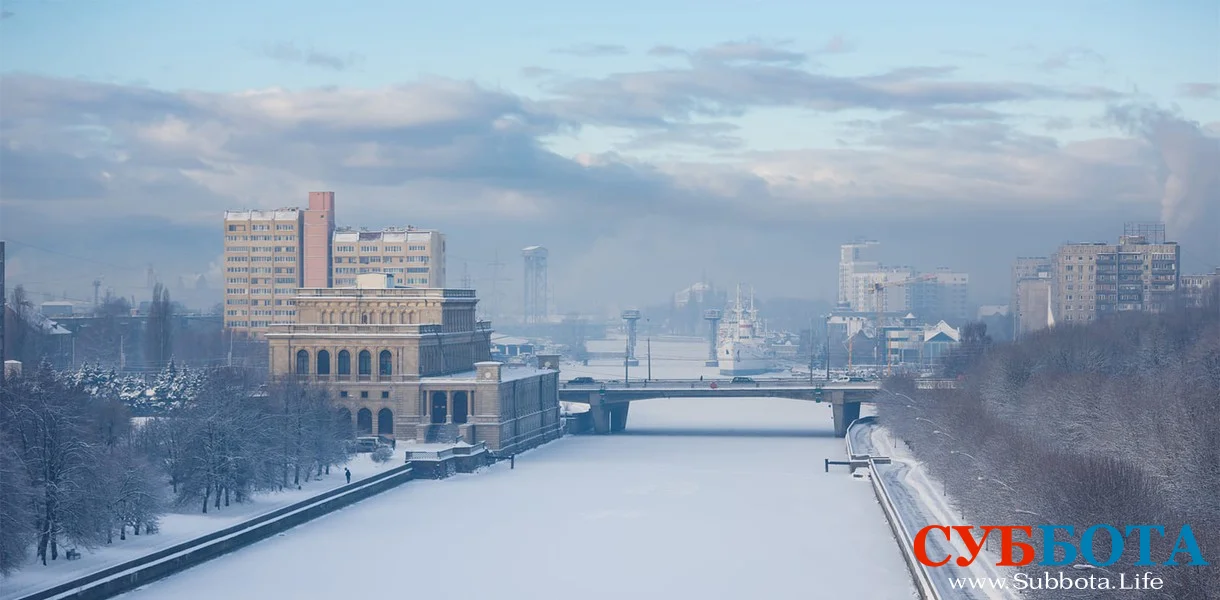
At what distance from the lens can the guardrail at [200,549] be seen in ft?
104

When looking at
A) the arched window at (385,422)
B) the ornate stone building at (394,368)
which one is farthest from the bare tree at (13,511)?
the arched window at (385,422)

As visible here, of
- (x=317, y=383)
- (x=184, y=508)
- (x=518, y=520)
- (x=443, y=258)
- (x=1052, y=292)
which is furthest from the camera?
(x=1052, y=292)

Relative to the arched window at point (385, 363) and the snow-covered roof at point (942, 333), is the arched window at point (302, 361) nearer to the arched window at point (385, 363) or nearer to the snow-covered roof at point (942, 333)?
the arched window at point (385, 363)

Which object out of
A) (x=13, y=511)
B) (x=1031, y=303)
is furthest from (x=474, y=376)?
(x=1031, y=303)

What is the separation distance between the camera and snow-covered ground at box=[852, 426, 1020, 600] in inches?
1252

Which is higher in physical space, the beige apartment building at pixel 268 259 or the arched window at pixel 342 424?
the beige apartment building at pixel 268 259

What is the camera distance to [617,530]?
4356 centimetres

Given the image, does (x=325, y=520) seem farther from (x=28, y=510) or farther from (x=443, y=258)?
(x=443, y=258)

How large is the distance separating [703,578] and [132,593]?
43.6ft

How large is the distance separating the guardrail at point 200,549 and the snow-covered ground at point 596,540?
0.34 m

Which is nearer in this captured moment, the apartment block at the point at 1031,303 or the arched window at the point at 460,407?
the arched window at the point at 460,407

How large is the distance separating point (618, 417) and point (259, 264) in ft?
154

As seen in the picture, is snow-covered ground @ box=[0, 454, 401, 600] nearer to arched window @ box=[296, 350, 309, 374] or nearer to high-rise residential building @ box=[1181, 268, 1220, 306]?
arched window @ box=[296, 350, 309, 374]

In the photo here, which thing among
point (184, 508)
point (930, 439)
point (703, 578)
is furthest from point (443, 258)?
point (703, 578)
